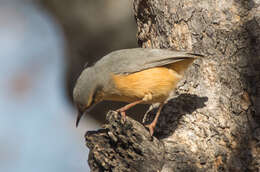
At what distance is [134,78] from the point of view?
12.4 ft

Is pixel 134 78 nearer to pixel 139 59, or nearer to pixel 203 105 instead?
pixel 139 59

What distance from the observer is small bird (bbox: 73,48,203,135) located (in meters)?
3.72

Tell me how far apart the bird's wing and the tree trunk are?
0.23 metres

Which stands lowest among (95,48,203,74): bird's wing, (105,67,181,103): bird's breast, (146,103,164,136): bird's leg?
(146,103,164,136): bird's leg

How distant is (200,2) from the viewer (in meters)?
3.85

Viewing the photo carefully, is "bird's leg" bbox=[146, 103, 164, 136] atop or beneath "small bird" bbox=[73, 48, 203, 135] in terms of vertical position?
beneath

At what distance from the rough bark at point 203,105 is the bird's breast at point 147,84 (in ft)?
0.37

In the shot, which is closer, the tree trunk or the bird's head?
the tree trunk

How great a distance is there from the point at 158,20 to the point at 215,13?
1.82 ft

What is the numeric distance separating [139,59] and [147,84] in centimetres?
27

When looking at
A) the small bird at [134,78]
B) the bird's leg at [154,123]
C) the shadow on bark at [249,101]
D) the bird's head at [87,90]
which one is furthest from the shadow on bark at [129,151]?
the bird's head at [87,90]

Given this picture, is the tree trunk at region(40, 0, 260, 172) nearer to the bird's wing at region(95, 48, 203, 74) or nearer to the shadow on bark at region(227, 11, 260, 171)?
the shadow on bark at region(227, 11, 260, 171)

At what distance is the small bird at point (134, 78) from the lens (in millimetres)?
3719

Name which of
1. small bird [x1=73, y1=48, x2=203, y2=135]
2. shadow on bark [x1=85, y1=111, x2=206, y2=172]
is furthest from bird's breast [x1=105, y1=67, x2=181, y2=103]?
shadow on bark [x1=85, y1=111, x2=206, y2=172]
